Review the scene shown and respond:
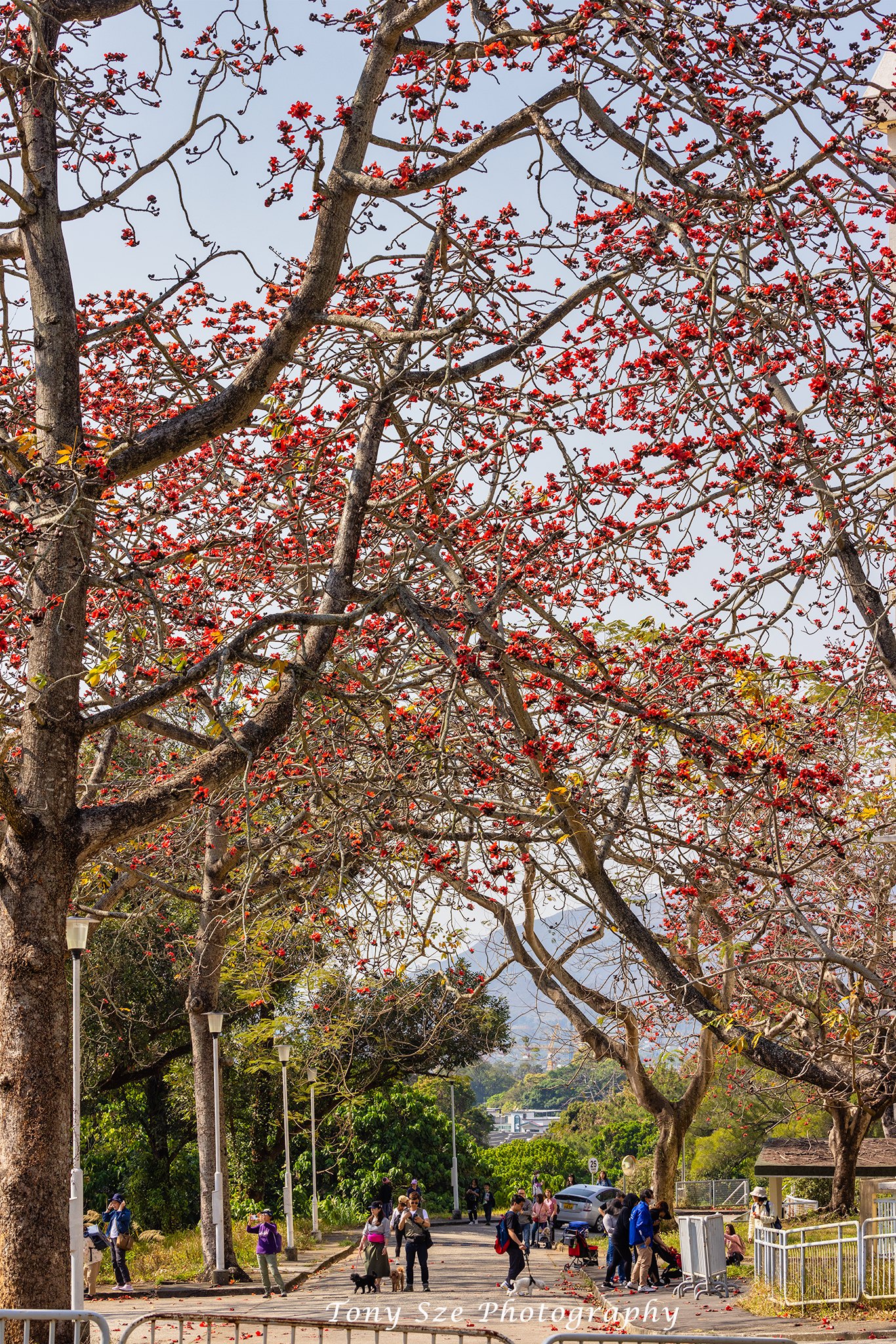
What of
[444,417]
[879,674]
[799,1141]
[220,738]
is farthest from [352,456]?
[799,1141]

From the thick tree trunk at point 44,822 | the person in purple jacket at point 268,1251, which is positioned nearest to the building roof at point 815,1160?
the person in purple jacket at point 268,1251

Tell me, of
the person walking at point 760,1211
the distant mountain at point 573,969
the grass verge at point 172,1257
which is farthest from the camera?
the grass verge at point 172,1257

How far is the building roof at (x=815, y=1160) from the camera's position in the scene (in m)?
21.9

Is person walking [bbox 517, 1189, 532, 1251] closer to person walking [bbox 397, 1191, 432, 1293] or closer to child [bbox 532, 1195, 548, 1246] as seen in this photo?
child [bbox 532, 1195, 548, 1246]

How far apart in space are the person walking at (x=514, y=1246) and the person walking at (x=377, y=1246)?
1.64 metres

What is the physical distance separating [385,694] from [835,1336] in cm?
867

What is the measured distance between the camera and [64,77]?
8.77 metres

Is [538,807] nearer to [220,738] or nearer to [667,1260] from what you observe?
[220,738]

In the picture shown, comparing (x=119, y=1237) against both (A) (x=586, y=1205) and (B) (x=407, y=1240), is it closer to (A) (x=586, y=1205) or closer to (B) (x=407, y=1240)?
(B) (x=407, y=1240)

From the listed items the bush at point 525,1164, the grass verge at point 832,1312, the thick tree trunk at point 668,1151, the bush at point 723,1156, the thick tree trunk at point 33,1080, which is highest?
the thick tree trunk at point 33,1080

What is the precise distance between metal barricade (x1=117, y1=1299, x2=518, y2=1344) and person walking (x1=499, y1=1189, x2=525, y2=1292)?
2.15 meters

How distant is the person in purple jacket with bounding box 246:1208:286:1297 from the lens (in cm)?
1606

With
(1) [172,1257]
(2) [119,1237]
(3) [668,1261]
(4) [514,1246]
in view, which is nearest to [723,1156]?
(1) [172,1257]

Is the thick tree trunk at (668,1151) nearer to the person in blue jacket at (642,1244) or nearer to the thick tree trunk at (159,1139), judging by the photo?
the person in blue jacket at (642,1244)
